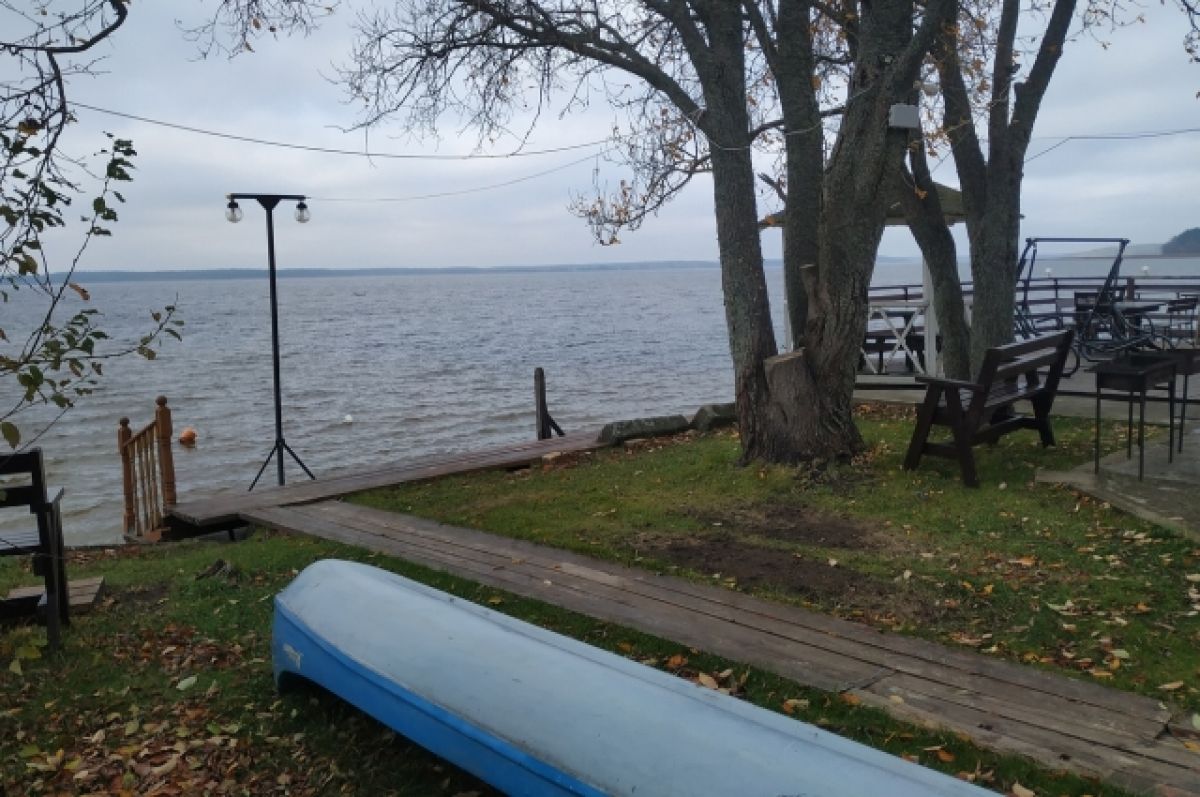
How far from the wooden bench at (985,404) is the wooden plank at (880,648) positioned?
3.17 meters

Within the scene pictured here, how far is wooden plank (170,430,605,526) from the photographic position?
399 inches

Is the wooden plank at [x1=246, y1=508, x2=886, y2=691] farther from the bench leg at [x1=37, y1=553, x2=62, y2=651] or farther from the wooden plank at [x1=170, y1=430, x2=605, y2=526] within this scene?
the wooden plank at [x1=170, y1=430, x2=605, y2=526]

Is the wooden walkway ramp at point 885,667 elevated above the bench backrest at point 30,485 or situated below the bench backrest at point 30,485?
below

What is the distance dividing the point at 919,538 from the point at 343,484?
5.98m

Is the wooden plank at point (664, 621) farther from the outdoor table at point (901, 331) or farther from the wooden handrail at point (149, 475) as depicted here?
the outdoor table at point (901, 331)

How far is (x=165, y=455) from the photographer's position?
1130cm

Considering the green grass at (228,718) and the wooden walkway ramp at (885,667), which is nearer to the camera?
the wooden walkway ramp at (885,667)

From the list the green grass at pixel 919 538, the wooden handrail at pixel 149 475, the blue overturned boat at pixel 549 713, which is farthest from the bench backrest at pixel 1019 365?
the wooden handrail at pixel 149 475

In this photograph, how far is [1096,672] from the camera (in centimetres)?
464

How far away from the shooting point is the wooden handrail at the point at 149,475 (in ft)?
36.9

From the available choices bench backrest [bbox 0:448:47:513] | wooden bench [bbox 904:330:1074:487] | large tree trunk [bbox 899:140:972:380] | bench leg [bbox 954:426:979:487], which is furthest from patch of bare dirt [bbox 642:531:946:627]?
large tree trunk [bbox 899:140:972:380]

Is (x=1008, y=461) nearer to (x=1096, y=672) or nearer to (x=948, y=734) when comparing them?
A: (x=1096, y=672)

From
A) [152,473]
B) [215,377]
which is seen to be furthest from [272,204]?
[215,377]

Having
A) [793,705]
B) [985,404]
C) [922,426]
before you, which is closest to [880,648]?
[793,705]
